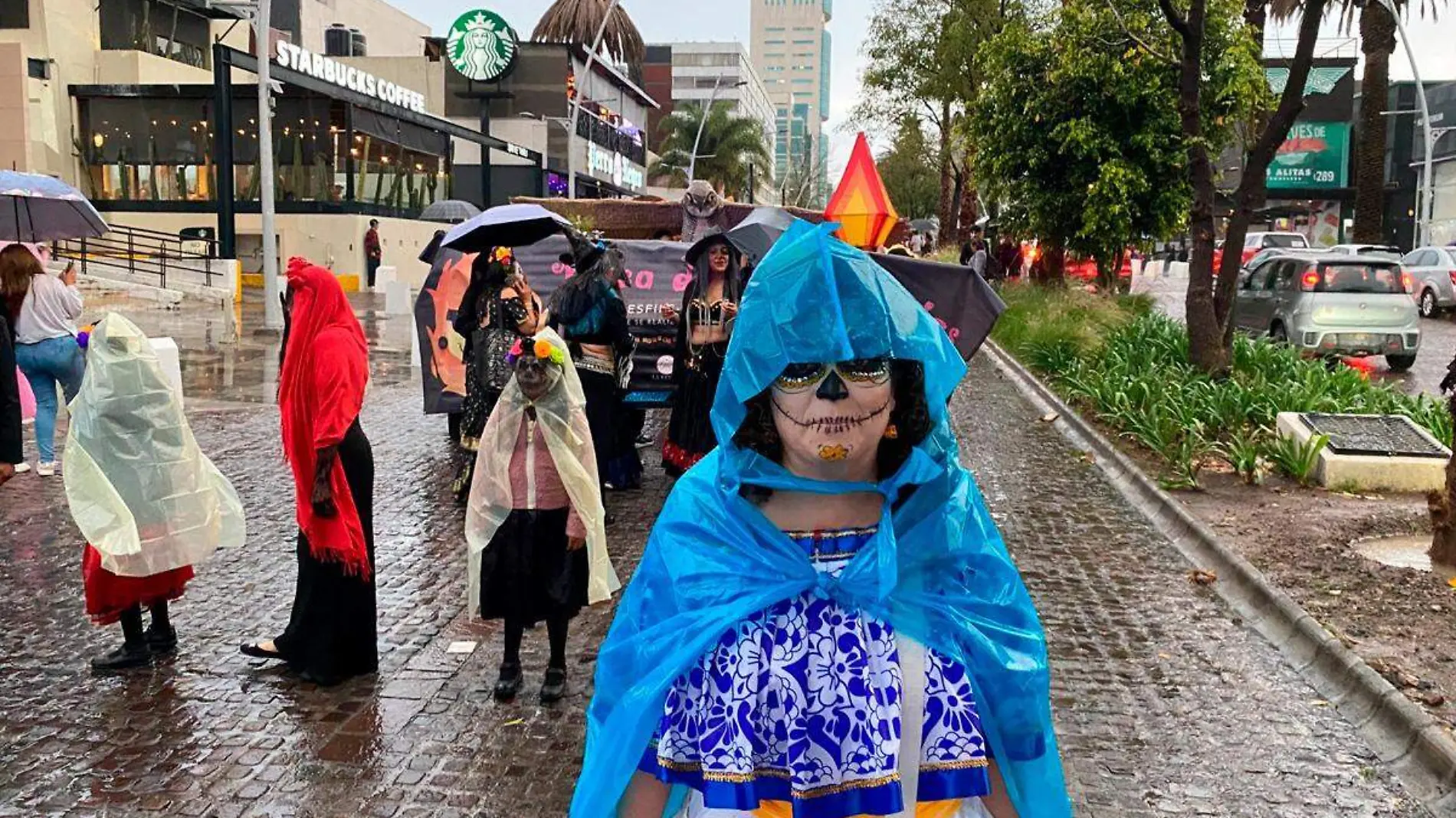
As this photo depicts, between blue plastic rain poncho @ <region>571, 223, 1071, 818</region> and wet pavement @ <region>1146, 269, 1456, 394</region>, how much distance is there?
11.6 metres

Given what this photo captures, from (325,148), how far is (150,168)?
563 centimetres

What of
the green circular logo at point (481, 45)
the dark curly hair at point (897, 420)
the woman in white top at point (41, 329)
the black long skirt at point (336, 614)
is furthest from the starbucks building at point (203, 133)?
the dark curly hair at point (897, 420)

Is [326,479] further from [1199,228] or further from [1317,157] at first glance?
[1317,157]

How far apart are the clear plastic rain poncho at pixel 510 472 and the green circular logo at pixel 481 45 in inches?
1853

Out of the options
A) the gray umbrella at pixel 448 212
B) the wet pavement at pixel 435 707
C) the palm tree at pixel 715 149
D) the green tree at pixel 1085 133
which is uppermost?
the palm tree at pixel 715 149

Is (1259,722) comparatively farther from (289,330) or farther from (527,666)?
(289,330)

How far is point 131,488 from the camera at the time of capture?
5324mm

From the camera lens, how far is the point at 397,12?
201ft

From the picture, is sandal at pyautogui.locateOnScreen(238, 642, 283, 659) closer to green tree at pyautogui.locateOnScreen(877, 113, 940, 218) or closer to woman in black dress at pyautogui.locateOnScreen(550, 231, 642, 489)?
woman in black dress at pyautogui.locateOnScreen(550, 231, 642, 489)

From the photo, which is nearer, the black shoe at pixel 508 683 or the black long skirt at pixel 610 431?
the black shoe at pixel 508 683

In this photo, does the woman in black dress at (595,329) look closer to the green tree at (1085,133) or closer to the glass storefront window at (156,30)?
the green tree at (1085,133)

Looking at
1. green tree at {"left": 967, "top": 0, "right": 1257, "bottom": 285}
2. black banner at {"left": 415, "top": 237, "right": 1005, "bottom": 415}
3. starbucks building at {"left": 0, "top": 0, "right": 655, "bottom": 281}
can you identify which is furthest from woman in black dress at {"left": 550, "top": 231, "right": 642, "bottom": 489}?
starbucks building at {"left": 0, "top": 0, "right": 655, "bottom": 281}

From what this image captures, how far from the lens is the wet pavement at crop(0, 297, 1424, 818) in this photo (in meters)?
4.34

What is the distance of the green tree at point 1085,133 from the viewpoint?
1848cm
